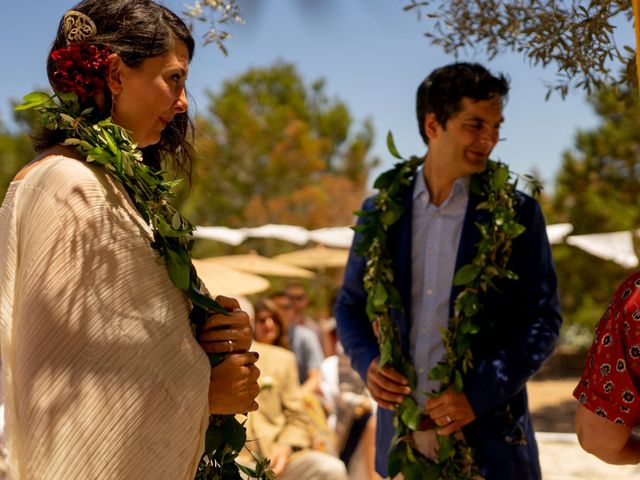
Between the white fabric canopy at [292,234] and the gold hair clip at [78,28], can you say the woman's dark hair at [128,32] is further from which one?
the white fabric canopy at [292,234]

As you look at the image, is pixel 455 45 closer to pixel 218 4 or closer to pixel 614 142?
pixel 218 4

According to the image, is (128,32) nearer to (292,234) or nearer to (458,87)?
(458,87)

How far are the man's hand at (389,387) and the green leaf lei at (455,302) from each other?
0.03 meters

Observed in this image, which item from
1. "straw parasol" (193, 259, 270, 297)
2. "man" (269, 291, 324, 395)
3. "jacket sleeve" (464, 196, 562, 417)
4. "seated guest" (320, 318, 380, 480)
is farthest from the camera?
"man" (269, 291, 324, 395)

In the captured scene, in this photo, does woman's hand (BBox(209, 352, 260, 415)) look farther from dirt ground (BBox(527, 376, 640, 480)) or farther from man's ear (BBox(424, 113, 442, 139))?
dirt ground (BBox(527, 376, 640, 480))

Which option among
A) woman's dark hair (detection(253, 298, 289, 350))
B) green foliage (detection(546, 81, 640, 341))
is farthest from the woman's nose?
green foliage (detection(546, 81, 640, 341))

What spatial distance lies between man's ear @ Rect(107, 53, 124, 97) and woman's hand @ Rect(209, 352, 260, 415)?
0.79 m

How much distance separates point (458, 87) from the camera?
3.73 metres

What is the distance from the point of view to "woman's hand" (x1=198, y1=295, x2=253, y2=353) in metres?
2.39

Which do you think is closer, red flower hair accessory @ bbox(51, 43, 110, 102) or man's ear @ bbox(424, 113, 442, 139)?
red flower hair accessory @ bbox(51, 43, 110, 102)

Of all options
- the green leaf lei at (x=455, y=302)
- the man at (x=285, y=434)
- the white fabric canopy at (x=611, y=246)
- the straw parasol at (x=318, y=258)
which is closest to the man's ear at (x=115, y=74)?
the green leaf lei at (x=455, y=302)

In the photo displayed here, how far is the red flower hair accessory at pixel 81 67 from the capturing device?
2387 millimetres

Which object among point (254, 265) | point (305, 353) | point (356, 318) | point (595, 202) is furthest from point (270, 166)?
point (356, 318)

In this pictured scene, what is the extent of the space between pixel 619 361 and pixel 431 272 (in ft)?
5.20
